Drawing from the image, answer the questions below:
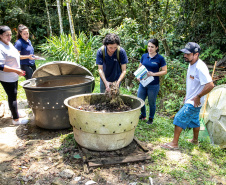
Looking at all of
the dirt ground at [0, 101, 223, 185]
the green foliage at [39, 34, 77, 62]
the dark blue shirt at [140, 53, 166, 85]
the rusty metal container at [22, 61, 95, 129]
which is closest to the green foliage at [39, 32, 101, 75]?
the green foliage at [39, 34, 77, 62]

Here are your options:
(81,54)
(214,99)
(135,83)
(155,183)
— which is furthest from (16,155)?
(81,54)

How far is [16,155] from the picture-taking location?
132 inches

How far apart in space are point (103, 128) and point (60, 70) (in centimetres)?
232

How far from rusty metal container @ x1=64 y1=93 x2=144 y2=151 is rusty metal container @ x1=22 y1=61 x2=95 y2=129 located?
52 cm

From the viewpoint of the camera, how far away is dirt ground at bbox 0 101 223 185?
277 cm

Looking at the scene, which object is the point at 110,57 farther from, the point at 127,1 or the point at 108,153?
the point at 127,1

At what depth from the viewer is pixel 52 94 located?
3.83 metres

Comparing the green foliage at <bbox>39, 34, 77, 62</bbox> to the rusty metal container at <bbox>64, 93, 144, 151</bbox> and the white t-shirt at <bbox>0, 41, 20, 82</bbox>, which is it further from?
the rusty metal container at <bbox>64, 93, 144, 151</bbox>

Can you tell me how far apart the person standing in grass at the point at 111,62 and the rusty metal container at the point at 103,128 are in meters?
0.77

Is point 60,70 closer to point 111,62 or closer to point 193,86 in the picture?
point 111,62

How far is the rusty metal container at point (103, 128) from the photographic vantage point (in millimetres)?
3023

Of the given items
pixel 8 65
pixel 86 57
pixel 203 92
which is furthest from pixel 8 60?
pixel 86 57

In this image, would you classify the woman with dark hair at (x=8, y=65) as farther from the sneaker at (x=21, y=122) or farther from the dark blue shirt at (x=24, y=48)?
the dark blue shirt at (x=24, y=48)

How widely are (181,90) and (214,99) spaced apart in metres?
2.02
